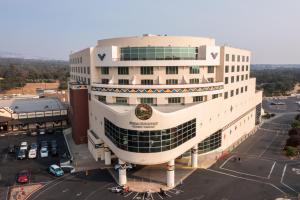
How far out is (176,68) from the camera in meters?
56.6

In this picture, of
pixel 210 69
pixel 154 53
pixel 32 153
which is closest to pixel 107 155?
pixel 32 153

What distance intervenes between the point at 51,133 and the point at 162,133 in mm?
49597

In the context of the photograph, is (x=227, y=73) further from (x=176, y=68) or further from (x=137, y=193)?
(x=137, y=193)

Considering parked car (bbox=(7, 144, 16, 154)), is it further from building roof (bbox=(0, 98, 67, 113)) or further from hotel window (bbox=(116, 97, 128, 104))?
hotel window (bbox=(116, 97, 128, 104))

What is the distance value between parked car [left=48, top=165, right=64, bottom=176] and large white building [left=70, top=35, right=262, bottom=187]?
8.07m

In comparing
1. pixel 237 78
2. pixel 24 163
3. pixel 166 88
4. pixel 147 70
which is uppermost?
pixel 147 70

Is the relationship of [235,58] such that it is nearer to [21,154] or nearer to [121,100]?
[121,100]

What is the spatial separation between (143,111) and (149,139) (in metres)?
4.47

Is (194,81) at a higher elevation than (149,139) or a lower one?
higher

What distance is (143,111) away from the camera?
3900 cm

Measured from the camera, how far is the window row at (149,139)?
40375 mm

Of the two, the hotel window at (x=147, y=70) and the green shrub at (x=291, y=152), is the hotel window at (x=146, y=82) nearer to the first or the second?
the hotel window at (x=147, y=70)

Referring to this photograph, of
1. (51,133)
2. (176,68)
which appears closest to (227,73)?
(176,68)

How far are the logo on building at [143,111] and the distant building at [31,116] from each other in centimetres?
5451
